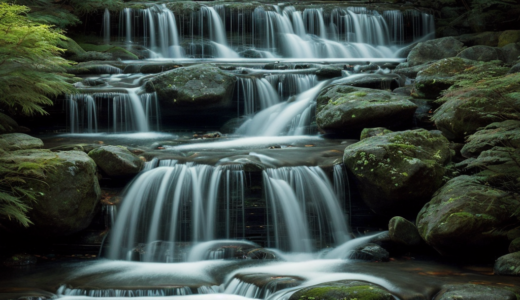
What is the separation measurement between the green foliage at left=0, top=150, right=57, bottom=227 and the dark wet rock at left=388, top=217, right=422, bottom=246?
478 centimetres

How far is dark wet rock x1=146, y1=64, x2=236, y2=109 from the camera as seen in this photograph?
39.1 feet

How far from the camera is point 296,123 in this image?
12.0 metres

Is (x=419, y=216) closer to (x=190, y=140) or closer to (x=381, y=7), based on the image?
(x=190, y=140)

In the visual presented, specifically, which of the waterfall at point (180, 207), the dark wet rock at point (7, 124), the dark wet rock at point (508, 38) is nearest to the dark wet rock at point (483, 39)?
the dark wet rock at point (508, 38)

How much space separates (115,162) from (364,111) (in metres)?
4.81

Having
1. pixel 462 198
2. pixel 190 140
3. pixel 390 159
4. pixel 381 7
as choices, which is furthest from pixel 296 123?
pixel 381 7

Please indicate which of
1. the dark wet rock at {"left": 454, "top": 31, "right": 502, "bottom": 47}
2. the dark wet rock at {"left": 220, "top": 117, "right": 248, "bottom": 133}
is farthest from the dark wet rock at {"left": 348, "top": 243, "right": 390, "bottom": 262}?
the dark wet rock at {"left": 454, "top": 31, "right": 502, "bottom": 47}

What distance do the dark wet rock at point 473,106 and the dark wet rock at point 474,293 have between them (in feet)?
6.35

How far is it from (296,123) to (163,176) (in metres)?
4.55

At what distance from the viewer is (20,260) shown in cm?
710

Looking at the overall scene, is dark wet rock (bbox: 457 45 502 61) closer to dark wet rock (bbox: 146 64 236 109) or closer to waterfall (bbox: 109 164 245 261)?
dark wet rock (bbox: 146 64 236 109)

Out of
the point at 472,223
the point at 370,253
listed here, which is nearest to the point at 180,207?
the point at 370,253

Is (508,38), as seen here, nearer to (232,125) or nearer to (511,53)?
(511,53)

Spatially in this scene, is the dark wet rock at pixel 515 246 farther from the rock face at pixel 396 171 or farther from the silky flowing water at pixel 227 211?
the rock face at pixel 396 171
